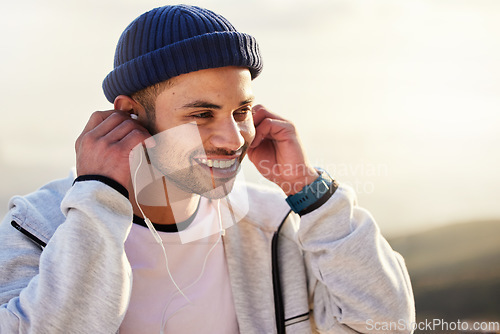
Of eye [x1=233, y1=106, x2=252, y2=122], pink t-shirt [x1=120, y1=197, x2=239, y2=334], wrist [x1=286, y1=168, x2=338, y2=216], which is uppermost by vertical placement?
eye [x1=233, y1=106, x2=252, y2=122]

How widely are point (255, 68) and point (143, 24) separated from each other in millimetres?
514

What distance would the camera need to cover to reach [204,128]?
2.02m

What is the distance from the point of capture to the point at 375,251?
2111mm

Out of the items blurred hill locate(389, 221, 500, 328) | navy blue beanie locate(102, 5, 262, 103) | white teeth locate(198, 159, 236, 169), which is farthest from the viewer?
blurred hill locate(389, 221, 500, 328)

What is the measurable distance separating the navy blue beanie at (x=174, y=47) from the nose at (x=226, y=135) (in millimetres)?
238

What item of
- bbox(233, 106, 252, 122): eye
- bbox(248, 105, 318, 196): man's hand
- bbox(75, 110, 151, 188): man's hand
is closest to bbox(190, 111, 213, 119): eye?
bbox(233, 106, 252, 122): eye

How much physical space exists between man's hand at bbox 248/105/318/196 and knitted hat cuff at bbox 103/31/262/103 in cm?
33

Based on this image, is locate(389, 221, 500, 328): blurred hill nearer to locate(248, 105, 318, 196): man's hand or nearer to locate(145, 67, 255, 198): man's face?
locate(248, 105, 318, 196): man's hand

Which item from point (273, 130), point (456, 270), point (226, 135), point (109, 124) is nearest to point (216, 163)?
point (226, 135)

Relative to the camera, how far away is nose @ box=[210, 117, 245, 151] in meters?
2.01

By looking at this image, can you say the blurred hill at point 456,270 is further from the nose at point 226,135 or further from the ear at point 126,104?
the ear at point 126,104

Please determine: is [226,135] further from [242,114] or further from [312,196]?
[312,196]

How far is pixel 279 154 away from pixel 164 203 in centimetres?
58

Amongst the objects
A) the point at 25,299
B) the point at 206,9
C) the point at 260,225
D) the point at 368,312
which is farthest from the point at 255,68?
the point at 25,299
